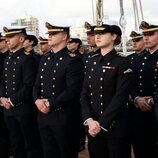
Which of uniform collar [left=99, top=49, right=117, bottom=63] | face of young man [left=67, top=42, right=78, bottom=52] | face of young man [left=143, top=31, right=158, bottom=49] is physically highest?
face of young man [left=143, top=31, right=158, bottom=49]

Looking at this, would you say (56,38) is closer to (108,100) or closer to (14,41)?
(14,41)

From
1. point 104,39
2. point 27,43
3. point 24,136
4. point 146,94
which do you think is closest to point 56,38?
point 104,39

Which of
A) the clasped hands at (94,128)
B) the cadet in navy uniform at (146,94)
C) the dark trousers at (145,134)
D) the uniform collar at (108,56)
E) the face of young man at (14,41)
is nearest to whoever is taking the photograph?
the clasped hands at (94,128)

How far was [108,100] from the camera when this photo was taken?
3.51 m

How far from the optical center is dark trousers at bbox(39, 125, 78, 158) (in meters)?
4.05

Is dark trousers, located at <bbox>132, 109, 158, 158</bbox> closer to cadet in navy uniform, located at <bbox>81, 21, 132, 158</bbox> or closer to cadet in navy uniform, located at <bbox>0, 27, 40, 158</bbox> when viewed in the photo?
cadet in navy uniform, located at <bbox>81, 21, 132, 158</bbox>

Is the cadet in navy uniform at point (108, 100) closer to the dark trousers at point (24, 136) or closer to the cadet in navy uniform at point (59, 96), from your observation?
the cadet in navy uniform at point (59, 96)

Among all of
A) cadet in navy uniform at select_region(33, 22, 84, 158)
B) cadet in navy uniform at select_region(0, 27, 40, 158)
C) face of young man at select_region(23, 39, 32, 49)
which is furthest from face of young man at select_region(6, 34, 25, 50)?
face of young man at select_region(23, 39, 32, 49)

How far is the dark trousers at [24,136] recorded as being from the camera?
4.57 metres

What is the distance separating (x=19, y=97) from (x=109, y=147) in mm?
1433

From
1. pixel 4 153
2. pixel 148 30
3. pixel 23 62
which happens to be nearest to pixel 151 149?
pixel 148 30

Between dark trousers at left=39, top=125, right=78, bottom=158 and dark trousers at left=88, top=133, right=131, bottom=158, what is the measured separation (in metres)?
0.53

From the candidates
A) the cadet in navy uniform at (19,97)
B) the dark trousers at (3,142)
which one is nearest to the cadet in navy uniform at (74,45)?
the dark trousers at (3,142)

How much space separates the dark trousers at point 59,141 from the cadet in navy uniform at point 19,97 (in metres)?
0.50
